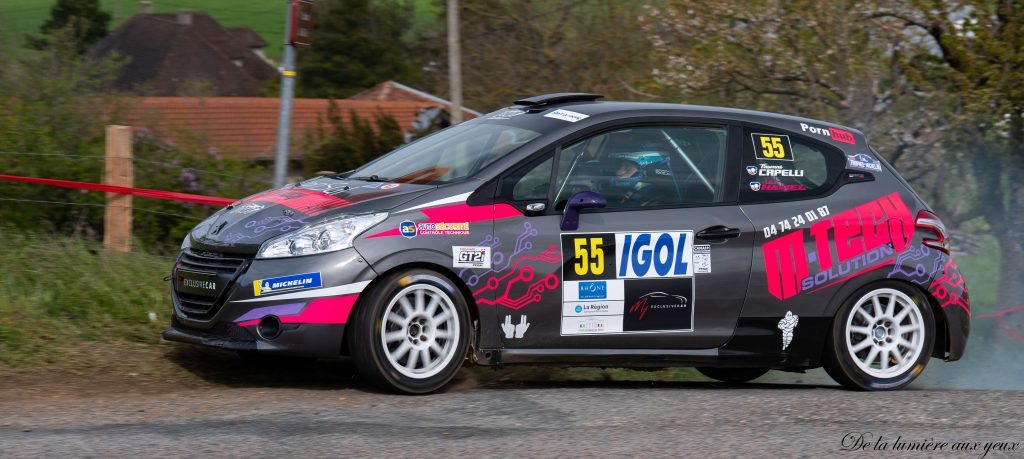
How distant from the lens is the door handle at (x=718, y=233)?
680cm

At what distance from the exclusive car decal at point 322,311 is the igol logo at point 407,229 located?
431 millimetres

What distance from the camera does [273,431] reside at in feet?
17.1

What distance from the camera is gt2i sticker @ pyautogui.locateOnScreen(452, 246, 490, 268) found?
20.7 feet

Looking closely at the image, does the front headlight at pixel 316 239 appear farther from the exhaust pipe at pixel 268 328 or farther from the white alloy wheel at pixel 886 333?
the white alloy wheel at pixel 886 333

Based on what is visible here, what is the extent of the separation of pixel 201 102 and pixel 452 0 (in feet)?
17.8

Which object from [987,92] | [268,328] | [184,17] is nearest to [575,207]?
[268,328]

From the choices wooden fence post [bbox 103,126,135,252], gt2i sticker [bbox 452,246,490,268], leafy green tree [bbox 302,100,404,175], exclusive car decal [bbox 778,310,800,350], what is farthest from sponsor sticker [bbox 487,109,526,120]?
leafy green tree [bbox 302,100,404,175]

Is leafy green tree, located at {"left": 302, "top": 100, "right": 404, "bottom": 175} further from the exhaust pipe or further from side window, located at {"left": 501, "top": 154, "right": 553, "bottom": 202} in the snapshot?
the exhaust pipe

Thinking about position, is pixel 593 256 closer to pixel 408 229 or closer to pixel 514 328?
pixel 514 328

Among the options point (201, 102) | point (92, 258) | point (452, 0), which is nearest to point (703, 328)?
point (92, 258)

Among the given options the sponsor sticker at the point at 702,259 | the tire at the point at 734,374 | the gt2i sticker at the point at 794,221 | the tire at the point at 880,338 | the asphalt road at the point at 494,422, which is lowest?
the tire at the point at 734,374

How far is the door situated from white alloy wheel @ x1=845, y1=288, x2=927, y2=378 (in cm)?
92

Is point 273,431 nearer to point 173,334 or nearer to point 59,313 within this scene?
point 173,334

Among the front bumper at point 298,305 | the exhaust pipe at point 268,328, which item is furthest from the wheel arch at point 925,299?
the exhaust pipe at point 268,328
